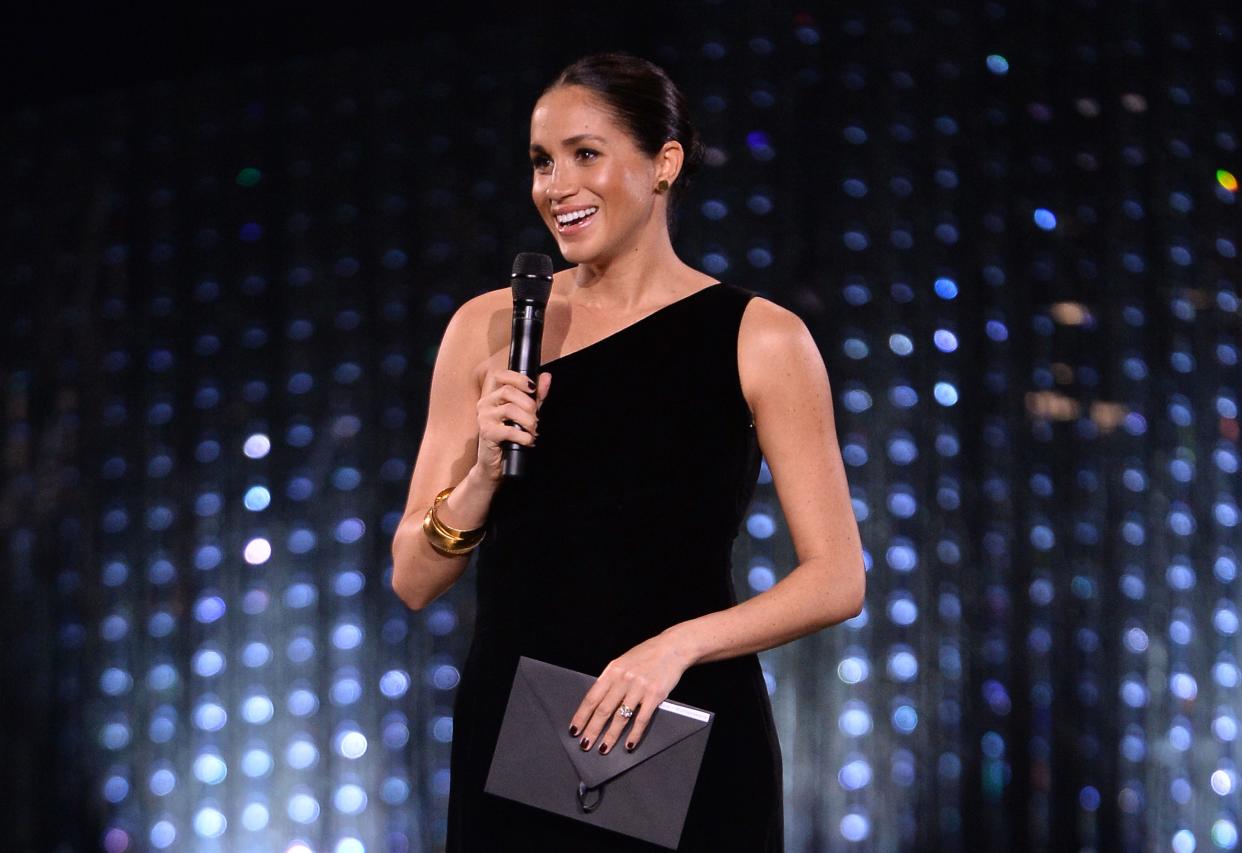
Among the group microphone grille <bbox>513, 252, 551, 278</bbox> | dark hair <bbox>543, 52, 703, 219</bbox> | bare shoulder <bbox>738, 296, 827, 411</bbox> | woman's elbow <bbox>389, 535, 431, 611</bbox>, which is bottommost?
woman's elbow <bbox>389, 535, 431, 611</bbox>

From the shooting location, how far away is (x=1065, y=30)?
2.91 meters

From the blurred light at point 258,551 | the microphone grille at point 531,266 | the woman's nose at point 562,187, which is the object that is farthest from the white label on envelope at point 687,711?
the blurred light at point 258,551

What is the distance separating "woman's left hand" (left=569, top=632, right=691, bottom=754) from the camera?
3.81ft

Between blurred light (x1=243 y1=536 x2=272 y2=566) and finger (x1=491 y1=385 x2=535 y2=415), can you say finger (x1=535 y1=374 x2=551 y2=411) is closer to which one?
finger (x1=491 y1=385 x2=535 y2=415)

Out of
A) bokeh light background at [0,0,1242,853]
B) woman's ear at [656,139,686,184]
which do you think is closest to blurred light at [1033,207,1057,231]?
bokeh light background at [0,0,1242,853]

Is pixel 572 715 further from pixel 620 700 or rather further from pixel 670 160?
pixel 670 160

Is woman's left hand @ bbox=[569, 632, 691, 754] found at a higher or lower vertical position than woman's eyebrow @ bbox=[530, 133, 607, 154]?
lower

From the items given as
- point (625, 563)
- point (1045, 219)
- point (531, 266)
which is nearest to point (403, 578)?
point (625, 563)

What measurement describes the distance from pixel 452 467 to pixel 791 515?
0.36 metres

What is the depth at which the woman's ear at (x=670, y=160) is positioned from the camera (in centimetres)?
145

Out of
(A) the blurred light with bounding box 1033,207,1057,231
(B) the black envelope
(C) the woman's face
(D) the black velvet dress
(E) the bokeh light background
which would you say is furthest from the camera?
(A) the blurred light with bounding box 1033,207,1057,231

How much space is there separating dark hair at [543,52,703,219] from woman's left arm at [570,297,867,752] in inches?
8.4

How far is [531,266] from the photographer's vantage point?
4.22 ft

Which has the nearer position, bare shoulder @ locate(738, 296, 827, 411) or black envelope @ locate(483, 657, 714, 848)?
black envelope @ locate(483, 657, 714, 848)
